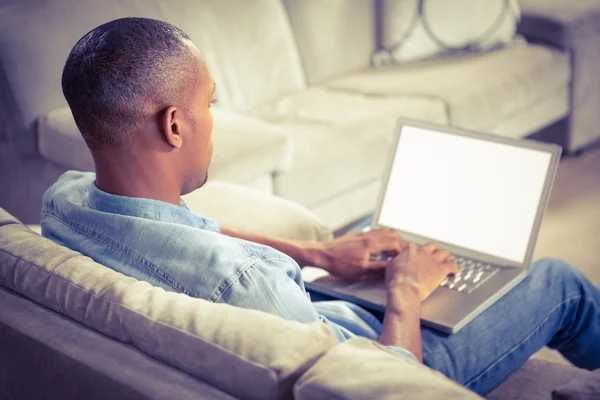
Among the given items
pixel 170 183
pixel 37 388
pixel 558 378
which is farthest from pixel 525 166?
pixel 37 388

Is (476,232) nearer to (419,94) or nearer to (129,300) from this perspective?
(129,300)

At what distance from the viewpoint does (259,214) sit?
2.11 m

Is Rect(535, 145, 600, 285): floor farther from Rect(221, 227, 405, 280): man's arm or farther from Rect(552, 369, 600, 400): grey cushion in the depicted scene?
Rect(552, 369, 600, 400): grey cushion

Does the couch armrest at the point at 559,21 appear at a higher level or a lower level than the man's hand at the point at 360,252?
higher

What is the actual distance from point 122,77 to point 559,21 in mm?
2920

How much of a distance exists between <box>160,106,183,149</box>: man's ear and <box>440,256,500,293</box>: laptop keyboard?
64cm

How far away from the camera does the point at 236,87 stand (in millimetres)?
3154

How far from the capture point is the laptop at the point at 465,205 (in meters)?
1.59

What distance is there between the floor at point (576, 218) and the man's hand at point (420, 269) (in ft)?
3.96

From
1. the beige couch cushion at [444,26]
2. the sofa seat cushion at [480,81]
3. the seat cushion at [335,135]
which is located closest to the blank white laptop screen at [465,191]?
the seat cushion at [335,135]

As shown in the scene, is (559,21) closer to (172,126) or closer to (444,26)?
(444,26)

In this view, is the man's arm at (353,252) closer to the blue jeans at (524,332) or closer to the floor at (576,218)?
the blue jeans at (524,332)

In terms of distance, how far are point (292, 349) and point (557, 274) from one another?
850 mm

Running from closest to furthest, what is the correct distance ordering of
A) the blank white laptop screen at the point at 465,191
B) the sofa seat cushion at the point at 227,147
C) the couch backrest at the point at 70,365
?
1. the couch backrest at the point at 70,365
2. the blank white laptop screen at the point at 465,191
3. the sofa seat cushion at the point at 227,147
